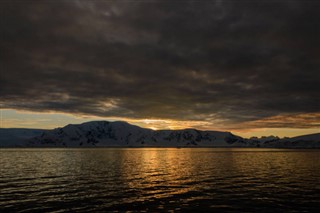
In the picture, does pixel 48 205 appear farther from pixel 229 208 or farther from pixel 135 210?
pixel 229 208

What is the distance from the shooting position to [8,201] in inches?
1393

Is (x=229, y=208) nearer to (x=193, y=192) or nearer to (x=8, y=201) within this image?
(x=193, y=192)

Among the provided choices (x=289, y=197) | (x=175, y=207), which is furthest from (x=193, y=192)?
(x=289, y=197)

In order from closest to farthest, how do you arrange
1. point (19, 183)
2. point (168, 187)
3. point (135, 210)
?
1. point (135, 210)
2. point (168, 187)
3. point (19, 183)

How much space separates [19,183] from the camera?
5059cm

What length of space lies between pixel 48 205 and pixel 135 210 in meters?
11.1

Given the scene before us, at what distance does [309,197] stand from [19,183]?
48039 mm

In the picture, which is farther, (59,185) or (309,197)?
(59,185)

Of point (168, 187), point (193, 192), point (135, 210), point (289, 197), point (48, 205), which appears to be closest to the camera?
point (135, 210)

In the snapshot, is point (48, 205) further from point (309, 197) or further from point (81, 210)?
point (309, 197)

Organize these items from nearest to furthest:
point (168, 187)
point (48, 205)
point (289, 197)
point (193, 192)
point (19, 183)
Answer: point (48, 205)
point (289, 197)
point (193, 192)
point (168, 187)
point (19, 183)

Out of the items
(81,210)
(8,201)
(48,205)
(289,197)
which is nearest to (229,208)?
(289,197)

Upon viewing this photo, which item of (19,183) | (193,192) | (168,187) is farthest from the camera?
(19,183)

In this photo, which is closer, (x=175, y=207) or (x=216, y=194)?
(x=175, y=207)
